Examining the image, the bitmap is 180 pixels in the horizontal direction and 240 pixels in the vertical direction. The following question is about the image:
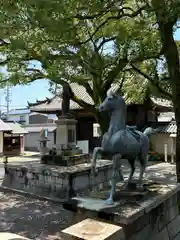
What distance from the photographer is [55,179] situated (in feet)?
31.7

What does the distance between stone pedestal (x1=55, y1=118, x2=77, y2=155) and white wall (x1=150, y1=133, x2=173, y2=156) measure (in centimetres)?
913

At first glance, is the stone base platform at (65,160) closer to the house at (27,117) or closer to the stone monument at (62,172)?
the stone monument at (62,172)

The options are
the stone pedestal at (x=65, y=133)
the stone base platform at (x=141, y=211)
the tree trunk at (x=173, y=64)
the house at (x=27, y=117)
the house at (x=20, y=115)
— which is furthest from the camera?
the house at (x=20, y=115)

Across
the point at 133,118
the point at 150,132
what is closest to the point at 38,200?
the point at 150,132

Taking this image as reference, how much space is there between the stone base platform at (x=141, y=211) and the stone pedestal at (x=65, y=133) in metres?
6.92

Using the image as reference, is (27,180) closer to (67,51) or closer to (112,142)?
(67,51)

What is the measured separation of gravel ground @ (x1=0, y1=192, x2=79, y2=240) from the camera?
6304 millimetres

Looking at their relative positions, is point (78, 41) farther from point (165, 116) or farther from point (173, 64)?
point (165, 116)

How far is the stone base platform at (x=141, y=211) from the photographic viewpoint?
11.8ft

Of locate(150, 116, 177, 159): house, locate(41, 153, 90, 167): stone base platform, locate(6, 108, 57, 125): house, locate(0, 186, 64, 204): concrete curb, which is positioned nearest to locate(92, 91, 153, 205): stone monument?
locate(0, 186, 64, 204): concrete curb

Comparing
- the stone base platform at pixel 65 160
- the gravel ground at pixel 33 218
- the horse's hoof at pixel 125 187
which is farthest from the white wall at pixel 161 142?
the horse's hoof at pixel 125 187

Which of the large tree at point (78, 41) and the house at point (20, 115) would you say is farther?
the house at point (20, 115)

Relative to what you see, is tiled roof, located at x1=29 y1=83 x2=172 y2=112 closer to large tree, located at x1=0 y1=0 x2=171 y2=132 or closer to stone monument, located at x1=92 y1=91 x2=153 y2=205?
large tree, located at x1=0 y1=0 x2=171 y2=132

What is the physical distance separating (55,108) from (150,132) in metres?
17.0
